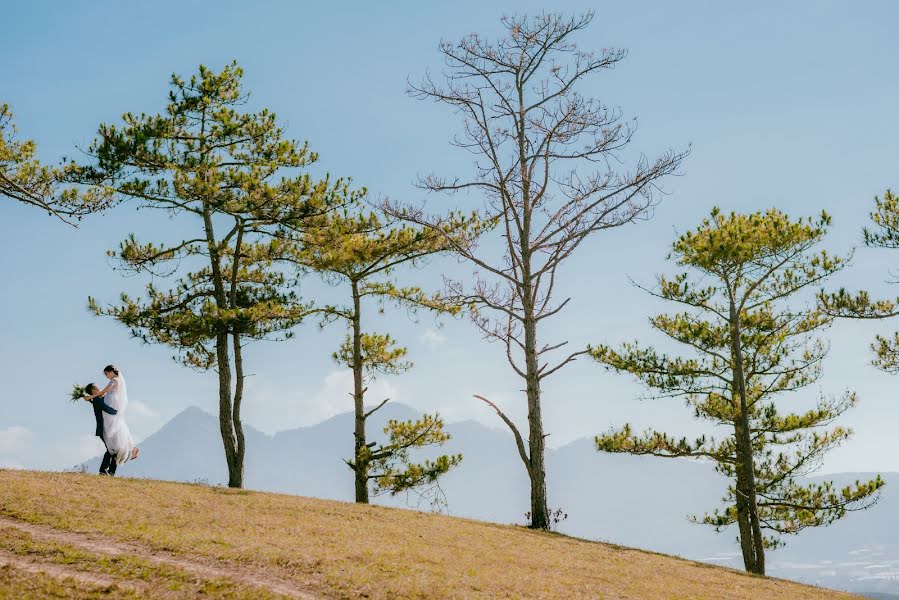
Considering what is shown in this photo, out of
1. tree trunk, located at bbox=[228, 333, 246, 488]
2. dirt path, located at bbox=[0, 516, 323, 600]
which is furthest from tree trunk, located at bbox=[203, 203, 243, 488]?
dirt path, located at bbox=[0, 516, 323, 600]

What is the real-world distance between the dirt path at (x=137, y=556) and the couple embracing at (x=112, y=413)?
528 cm

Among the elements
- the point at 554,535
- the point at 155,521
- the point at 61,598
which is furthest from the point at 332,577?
the point at 554,535

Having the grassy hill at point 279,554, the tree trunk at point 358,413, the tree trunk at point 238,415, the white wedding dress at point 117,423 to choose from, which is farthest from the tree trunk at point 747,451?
the white wedding dress at point 117,423

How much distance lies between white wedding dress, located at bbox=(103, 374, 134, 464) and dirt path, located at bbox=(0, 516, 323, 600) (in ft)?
17.4

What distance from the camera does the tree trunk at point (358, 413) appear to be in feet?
83.8

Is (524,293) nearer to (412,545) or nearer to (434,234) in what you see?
(434,234)

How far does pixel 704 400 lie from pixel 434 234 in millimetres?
10218

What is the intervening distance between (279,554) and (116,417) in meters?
8.18

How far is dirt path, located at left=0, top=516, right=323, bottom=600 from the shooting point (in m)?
11.2

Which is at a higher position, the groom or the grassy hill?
the groom

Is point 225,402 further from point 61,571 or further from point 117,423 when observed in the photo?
point 61,571

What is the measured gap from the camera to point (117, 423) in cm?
1927

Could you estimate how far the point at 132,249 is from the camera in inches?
979

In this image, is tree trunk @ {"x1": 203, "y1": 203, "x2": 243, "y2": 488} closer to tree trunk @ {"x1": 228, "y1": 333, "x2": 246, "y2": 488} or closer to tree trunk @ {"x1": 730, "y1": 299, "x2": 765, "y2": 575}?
tree trunk @ {"x1": 228, "y1": 333, "x2": 246, "y2": 488}
